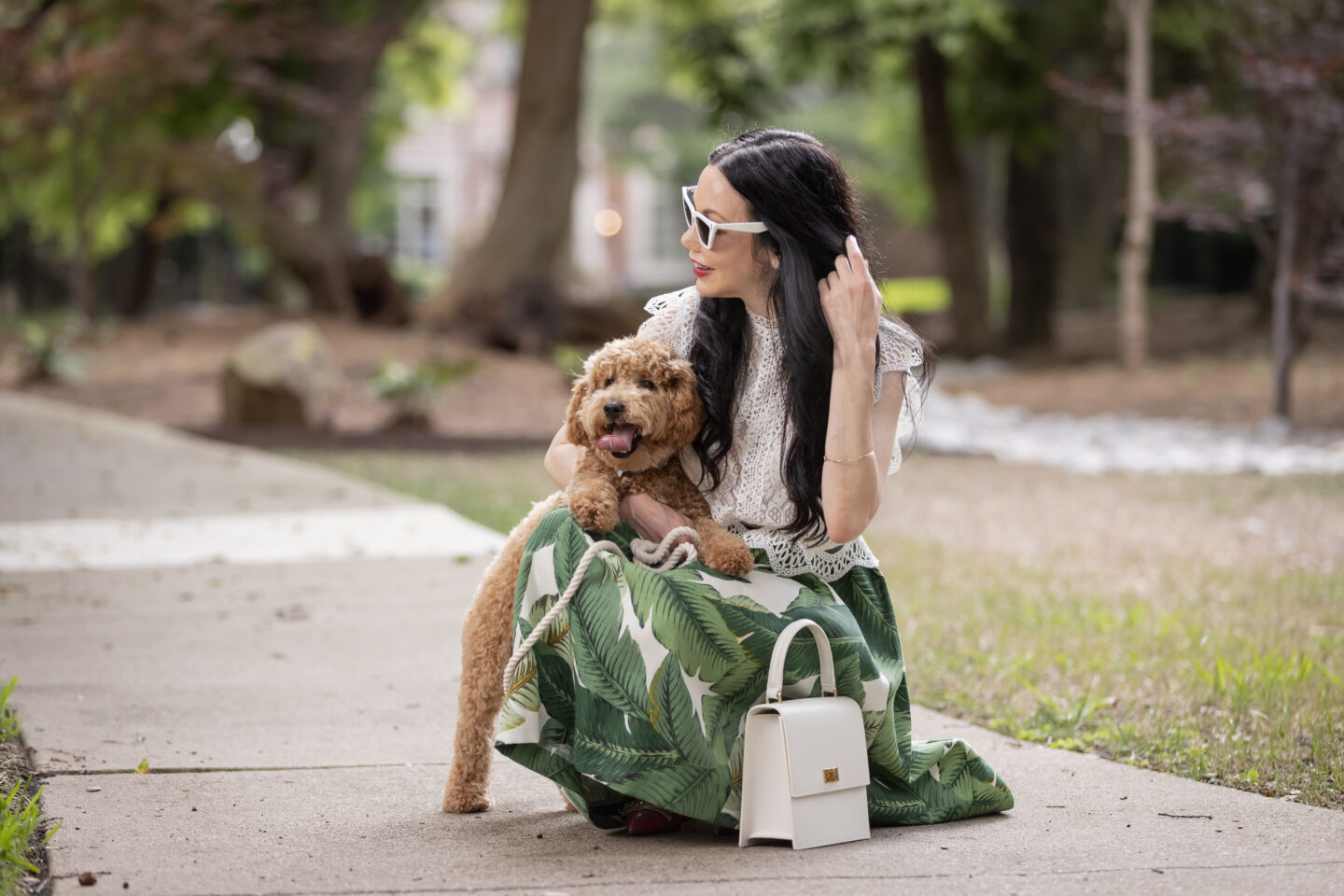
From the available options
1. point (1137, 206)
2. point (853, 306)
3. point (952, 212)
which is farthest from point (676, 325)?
point (952, 212)

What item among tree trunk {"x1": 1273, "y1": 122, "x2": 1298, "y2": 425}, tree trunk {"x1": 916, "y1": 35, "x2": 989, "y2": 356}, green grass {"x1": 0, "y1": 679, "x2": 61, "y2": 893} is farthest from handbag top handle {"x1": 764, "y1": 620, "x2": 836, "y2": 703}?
tree trunk {"x1": 916, "y1": 35, "x2": 989, "y2": 356}

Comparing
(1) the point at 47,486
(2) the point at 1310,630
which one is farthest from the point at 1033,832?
(1) the point at 47,486

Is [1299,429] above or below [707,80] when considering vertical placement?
below

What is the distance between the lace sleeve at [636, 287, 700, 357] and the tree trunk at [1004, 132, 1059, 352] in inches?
722

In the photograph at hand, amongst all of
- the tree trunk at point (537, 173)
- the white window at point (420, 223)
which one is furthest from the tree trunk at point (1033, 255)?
the white window at point (420, 223)

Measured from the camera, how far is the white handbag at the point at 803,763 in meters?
3.01

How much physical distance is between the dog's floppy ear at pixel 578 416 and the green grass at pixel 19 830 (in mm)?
1363

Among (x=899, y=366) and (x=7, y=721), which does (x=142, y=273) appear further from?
(x=899, y=366)

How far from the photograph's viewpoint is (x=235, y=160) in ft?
56.6

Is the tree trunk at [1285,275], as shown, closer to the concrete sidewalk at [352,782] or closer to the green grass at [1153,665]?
the green grass at [1153,665]

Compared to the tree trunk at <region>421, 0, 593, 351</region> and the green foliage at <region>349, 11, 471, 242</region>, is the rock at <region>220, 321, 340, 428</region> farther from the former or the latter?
the green foliage at <region>349, 11, 471, 242</region>

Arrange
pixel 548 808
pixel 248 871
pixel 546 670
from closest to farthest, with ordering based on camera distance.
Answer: pixel 248 871 → pixel 546 670 → pixel 548 808

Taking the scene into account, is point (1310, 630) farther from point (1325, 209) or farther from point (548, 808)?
point (1325, 209)

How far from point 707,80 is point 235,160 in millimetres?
6146
